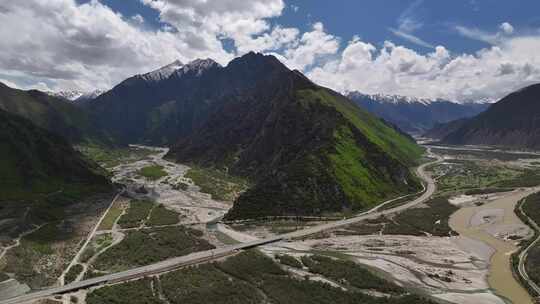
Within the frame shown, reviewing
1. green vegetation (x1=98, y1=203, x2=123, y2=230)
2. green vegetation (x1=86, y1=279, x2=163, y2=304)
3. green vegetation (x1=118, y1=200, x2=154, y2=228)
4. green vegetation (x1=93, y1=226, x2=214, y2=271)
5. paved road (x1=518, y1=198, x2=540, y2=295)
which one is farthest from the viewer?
green vegetation (x1=118, y1=200, x2=154, y2=228)

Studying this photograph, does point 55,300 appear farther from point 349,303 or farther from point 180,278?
point 349,303

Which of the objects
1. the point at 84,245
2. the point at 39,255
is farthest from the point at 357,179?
the point at 39,255

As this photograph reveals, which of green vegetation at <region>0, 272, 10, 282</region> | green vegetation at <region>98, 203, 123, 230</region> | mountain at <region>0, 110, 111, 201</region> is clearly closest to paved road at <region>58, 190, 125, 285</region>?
green vegetation at <region>98, 203, 123, 230</region>

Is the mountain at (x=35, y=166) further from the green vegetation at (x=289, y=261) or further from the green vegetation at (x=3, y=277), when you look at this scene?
the green vegetation at (x=289, y=261)

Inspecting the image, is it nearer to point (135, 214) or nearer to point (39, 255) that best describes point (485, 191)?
point (135, 214)

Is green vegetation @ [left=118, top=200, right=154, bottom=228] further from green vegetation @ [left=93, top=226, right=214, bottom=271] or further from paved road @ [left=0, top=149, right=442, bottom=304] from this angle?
paved road @ [left=0, top=149, right=442, bottom=304]

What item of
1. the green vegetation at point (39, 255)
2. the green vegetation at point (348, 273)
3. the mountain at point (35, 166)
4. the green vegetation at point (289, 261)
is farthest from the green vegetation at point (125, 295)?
the mountain at point (35, 166)
